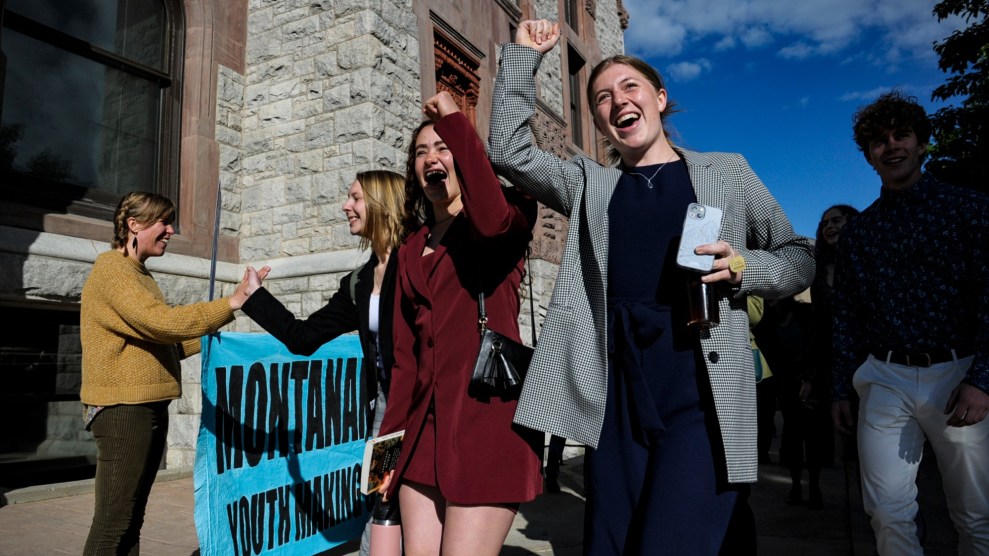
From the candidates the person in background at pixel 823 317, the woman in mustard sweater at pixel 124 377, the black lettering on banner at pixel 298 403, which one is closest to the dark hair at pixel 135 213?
the woman in mustard sweater at pixel 124 377

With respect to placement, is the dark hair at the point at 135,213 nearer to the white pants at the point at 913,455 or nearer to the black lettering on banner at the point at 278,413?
the black lettering on banner at the point at 278,413

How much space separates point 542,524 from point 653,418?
3.59 metres

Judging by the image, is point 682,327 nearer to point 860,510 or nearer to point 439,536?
point 439,536

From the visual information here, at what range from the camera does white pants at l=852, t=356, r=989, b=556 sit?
103 inches

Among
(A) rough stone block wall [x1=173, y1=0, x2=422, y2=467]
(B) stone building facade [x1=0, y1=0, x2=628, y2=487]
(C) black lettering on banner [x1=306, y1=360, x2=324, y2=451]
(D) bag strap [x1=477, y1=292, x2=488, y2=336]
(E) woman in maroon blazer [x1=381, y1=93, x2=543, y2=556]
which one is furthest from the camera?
(A) rough stone block wall [x1=173, y1=0, x2=422, y2=467]

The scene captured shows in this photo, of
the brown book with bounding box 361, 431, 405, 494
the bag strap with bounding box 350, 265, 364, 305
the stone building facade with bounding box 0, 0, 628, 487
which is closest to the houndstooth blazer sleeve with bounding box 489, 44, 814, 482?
the brown book with bounding box 361, 431, 405, 494

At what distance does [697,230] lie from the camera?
5.75 ft

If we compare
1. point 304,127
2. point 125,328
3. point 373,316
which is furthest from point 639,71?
point 304,127

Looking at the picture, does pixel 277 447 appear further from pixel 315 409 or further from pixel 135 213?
pixel 135 213

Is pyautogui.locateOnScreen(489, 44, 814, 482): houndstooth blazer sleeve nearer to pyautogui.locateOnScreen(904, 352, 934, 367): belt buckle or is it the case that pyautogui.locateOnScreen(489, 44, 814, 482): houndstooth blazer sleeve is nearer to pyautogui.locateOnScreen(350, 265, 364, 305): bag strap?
pyautogui.locateOnScreen(904, 352, 934, 367): belt buckle

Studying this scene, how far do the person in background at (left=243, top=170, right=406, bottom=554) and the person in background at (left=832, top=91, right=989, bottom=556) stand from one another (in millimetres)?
2192

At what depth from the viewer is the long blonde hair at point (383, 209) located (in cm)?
297

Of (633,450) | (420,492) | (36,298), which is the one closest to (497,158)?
A: (633,450)

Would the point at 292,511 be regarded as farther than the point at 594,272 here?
Yes
